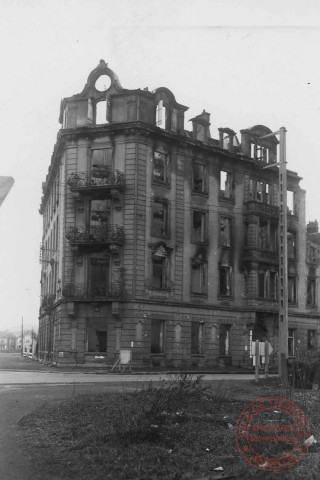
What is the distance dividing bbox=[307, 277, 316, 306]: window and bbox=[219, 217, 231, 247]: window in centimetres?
915

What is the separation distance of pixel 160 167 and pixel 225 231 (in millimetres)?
7078

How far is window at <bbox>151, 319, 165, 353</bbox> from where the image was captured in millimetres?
34969

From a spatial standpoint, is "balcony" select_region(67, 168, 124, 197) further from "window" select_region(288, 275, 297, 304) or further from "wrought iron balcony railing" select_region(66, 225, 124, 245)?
"window" select_region(288, 275, 297, 304)

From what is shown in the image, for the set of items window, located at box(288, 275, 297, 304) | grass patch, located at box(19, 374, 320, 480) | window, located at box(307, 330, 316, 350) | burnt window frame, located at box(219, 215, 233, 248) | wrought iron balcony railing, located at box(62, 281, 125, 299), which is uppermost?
burnt window frame, located at box(219, 215, 233, 248)

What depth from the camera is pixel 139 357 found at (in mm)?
33844

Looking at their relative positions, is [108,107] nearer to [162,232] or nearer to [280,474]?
[162,232]

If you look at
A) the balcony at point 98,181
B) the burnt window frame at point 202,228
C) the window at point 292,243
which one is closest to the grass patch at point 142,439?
the balcony at point 98,181

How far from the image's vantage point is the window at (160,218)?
36162 millimetres

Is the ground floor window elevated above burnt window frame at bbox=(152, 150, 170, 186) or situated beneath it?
situated beneath

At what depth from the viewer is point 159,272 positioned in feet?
119

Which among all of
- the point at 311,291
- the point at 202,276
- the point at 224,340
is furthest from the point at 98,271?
the point at 311,291

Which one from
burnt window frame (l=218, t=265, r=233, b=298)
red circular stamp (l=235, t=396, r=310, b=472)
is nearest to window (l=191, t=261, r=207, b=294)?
burnt window frame (l=218, t=265, r=233, b=298)

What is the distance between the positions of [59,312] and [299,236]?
64.6 feet

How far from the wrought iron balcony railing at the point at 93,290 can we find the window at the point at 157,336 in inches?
119
